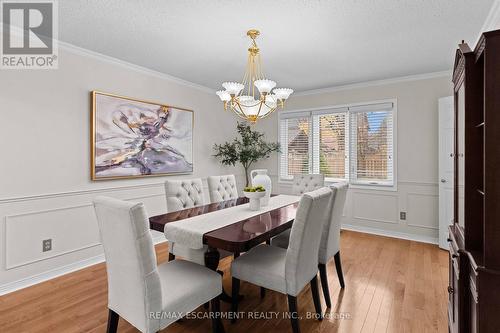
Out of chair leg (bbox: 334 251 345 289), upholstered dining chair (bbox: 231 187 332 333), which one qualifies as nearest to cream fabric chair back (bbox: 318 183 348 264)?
chair leg (bbox: 334 251 345 289)

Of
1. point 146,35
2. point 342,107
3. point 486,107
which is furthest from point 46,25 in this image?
point 342,107

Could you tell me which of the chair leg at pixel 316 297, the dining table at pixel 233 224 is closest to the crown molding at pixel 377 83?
the dining table at pixel 233 224

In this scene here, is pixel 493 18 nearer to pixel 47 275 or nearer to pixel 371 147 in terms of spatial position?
pixel 371 147

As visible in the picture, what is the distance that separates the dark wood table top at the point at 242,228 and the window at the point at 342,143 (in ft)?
7.50

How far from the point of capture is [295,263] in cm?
180

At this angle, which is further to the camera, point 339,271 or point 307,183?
point 307,183

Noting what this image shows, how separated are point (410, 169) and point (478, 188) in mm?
2956

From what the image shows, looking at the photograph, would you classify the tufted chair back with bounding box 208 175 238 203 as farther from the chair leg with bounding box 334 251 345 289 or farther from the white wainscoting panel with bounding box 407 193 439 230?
the white wainscoting panel with bounding box 407 193 439 230

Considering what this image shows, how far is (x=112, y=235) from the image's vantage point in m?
1.54

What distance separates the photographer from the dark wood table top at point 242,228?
1722mm

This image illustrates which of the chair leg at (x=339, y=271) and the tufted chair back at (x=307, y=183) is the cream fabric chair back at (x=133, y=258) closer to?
the chair leg at (x=339, y=271)

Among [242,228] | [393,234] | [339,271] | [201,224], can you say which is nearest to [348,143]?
[393,234]

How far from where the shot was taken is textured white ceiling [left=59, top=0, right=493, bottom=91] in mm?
2178

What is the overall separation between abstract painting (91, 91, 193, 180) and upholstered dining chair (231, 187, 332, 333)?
2161 millimetres
